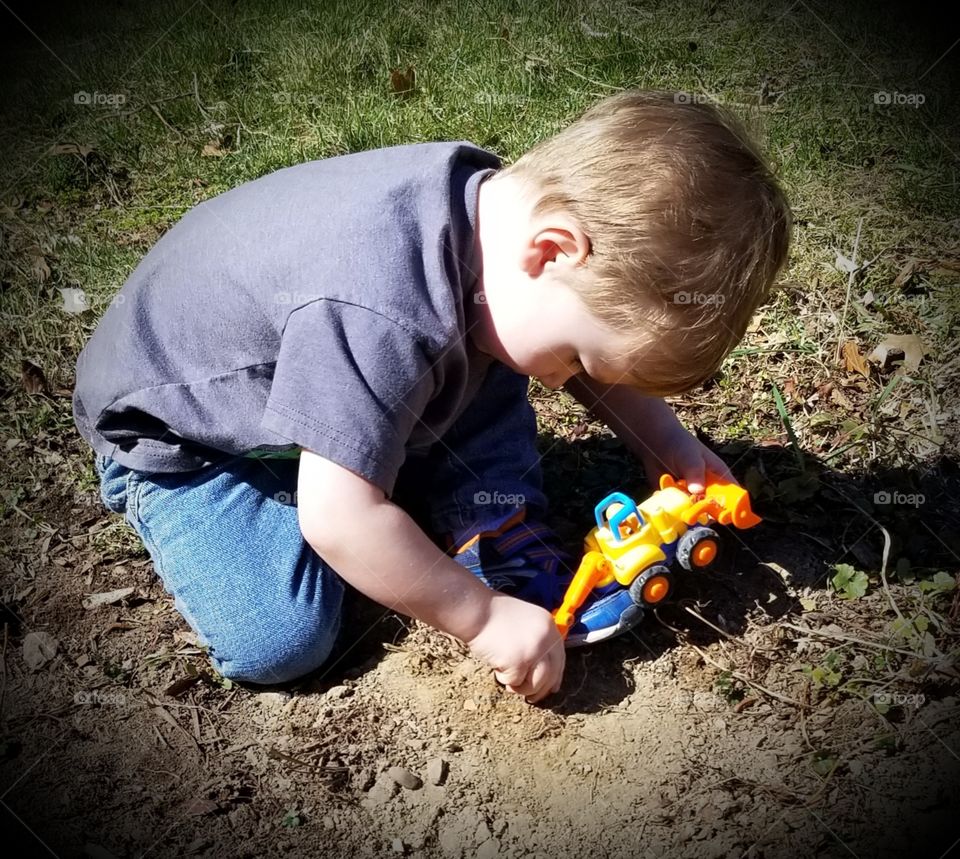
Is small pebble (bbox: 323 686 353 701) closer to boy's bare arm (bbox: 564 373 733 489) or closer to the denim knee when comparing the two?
the denim knee

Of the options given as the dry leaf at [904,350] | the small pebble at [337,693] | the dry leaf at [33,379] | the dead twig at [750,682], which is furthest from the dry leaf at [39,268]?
the dry leaf at [904,350]

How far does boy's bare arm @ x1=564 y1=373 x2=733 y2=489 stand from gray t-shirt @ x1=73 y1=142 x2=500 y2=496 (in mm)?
427

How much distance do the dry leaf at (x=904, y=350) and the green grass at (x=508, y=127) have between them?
39 millimetres

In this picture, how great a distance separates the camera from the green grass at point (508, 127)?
8.66ft

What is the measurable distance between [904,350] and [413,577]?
1.65 metres

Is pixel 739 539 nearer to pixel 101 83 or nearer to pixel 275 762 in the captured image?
pixel 275 762

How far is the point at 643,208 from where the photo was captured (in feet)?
5.06

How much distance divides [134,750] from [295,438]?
2.78 feet

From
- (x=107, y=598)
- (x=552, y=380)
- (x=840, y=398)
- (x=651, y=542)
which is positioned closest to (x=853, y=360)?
(x=840, y=398)

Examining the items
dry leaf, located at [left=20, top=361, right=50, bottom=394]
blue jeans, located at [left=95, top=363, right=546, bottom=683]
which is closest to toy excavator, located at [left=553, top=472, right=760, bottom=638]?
blue jeans, located at [left=95, top=363, right=546, bottom=683]

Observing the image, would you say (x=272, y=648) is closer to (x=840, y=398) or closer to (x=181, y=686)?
(x=181, y=686)

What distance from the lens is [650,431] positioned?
219cm

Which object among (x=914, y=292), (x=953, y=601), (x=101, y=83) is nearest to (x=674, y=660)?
(x=953, y=601)

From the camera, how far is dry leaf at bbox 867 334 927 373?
256 centimetres
